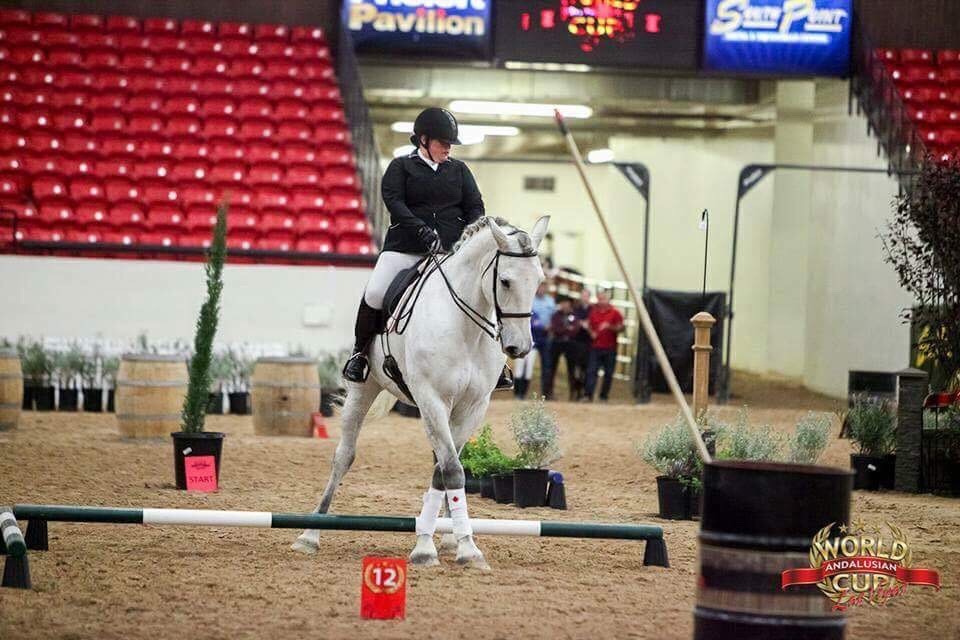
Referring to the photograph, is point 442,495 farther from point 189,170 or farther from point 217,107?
point 217,107

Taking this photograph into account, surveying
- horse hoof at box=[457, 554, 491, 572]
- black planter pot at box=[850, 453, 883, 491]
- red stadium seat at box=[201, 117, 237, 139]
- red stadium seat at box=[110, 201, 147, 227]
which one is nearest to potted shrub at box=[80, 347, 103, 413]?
red stadium seat at box=[110, 201, 147, 227]

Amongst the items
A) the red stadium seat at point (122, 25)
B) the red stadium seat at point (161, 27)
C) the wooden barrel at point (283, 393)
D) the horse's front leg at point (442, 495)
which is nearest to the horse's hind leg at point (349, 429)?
the horse's front leg at point (442, 495)

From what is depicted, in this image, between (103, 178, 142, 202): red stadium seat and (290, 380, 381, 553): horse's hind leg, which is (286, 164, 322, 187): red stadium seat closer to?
(103, 178, 142, 202): red stadium seat

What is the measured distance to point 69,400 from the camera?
18.0 m

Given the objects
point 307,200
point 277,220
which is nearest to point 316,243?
point 277,220

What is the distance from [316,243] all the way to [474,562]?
13.2 metres

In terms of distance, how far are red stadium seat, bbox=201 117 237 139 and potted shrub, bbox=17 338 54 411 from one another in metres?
5.74

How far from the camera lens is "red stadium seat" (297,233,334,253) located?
20719mm

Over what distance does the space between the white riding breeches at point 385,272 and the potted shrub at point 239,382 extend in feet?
31.4

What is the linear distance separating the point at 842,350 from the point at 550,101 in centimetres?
790

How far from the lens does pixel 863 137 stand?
2336 centimetres

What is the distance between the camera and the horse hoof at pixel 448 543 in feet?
28.5

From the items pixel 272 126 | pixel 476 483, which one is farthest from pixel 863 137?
pixel 476 483

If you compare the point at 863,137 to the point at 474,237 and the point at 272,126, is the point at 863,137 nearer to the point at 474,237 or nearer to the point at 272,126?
the point at 272,126
